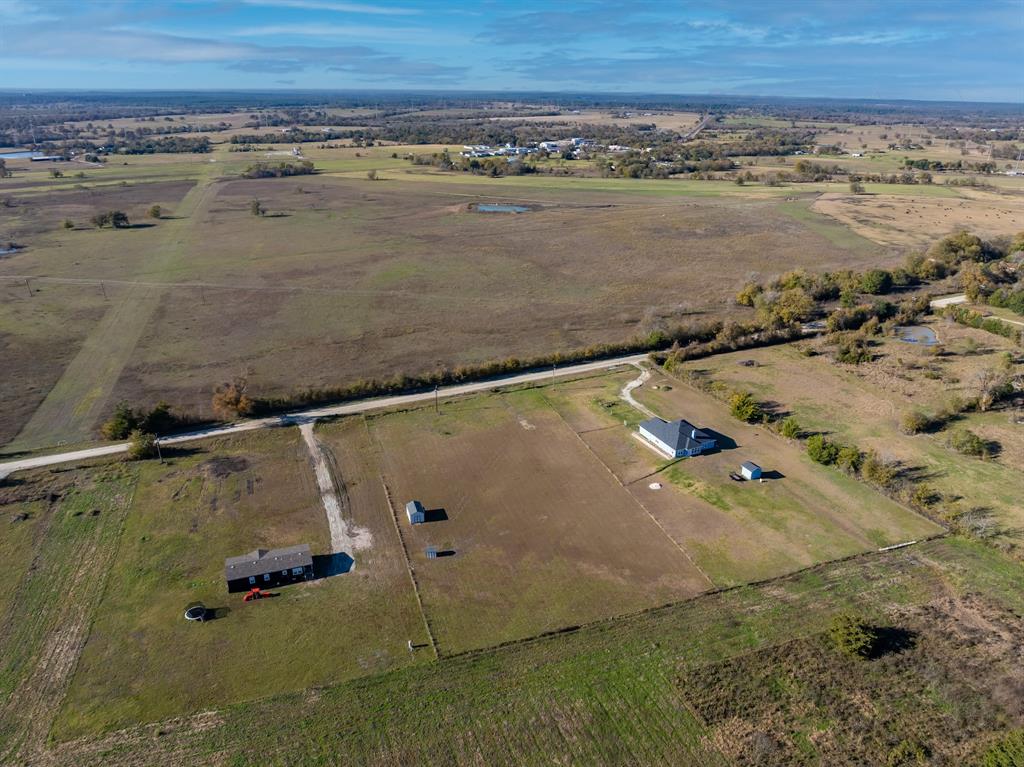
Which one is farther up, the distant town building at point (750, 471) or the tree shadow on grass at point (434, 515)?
the distant town building at point (750, 471)

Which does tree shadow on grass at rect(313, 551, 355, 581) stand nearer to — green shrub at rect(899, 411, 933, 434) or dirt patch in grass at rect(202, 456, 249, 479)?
dirt patch in grass at rect(202, 456, 249, 479)

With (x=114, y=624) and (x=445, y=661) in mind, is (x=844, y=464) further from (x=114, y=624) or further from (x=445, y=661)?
(x=114, y=624)

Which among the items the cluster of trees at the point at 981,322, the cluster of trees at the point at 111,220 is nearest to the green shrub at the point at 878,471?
the cluster of trees at the point at 981,322

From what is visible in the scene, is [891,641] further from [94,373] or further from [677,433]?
[94,373]

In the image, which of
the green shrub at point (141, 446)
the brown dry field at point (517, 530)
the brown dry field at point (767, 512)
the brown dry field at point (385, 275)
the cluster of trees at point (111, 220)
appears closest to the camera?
the brown dry field at point (517, 530)

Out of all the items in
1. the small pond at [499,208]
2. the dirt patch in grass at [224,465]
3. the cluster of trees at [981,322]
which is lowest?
the dirt patch in grass at [224,465]

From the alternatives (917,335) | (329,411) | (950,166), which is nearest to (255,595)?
(329,411)

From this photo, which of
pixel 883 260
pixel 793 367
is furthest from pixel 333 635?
pixel 883 260

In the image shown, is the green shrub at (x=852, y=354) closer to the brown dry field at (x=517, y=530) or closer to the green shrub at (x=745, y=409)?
the green shrub at (x=745, y=409)
